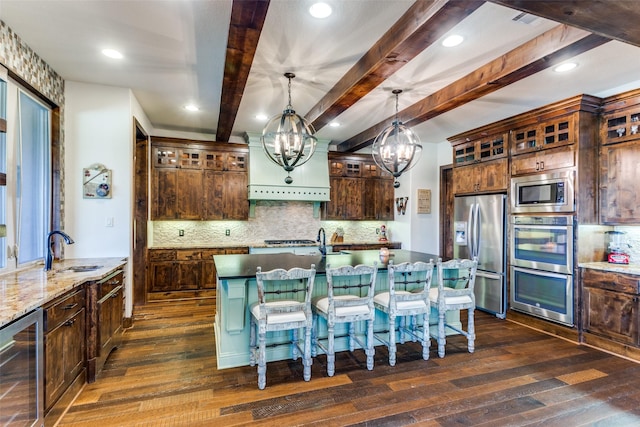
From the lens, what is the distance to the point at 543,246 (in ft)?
13.2

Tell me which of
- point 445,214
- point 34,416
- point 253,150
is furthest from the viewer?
point 445,214

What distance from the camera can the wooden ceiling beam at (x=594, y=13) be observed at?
4.69 feet

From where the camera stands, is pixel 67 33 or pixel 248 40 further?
pixel 67 33

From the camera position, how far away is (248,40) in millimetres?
2377

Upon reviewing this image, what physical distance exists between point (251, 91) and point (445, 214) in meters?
4.37

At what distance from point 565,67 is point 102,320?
4.74 m

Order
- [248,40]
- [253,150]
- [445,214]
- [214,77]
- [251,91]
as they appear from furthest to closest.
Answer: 1. [445,214]
2. [253,150]
3. [251,91]
4. [214,77]
5. [248,40]

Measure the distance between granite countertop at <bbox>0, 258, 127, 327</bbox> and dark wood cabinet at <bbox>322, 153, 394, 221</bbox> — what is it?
Result: 13.0 feet

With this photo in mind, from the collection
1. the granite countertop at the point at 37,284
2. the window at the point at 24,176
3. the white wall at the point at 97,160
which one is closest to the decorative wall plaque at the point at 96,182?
the white wall at the point at 97,160

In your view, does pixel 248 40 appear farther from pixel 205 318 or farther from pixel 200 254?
pixel 200 254

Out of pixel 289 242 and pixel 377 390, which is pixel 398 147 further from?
pixel 289 242

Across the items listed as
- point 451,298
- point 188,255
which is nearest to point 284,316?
point 451,298

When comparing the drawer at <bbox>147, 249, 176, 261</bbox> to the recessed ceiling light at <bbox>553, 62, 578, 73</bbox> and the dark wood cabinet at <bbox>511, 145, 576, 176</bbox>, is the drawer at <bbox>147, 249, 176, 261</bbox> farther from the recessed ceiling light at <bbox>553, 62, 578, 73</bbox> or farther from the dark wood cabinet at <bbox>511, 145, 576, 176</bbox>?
the recessed ceiling light at <bbox>553, 62, 578, 73</bbox>

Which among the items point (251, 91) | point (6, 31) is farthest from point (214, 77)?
point (6, 31)
